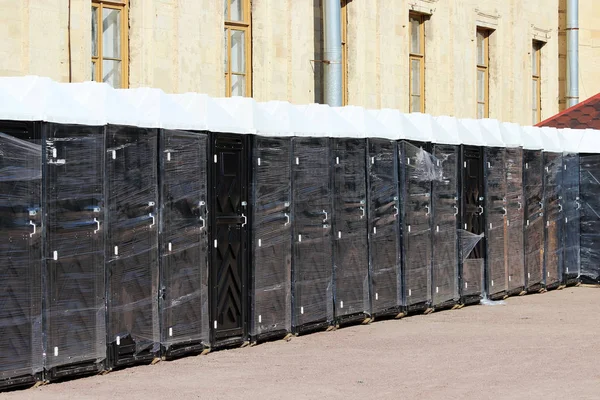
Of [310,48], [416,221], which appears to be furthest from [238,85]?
[416,221]

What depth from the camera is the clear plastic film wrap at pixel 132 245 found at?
12453mm

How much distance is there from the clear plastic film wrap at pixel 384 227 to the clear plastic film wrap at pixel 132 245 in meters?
4.42

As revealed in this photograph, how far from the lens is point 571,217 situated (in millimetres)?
23125

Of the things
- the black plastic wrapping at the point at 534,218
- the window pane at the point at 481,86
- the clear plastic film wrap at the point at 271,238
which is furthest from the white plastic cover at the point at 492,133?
the window pane at the point at 481,86

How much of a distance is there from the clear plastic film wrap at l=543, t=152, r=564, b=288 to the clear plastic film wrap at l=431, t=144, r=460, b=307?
3.52 m

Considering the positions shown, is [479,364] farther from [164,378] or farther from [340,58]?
[340,58]

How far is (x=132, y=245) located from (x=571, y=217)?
39.5ft

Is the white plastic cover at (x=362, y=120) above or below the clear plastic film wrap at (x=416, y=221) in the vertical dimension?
above

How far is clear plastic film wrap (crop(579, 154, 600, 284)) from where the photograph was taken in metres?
23.1

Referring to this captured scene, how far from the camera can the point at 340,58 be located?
23.2 metres

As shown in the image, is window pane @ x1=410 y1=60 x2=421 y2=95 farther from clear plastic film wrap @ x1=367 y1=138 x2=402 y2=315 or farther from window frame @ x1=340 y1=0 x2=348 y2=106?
clear plastic film wrap @ x1=367 y1=138 x2=402 y2=315

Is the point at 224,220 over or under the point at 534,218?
over

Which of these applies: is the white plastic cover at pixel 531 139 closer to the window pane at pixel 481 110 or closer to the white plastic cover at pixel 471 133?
the white plastic cover at pixel 471 133

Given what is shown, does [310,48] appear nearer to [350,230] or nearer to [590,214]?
[590,214]
